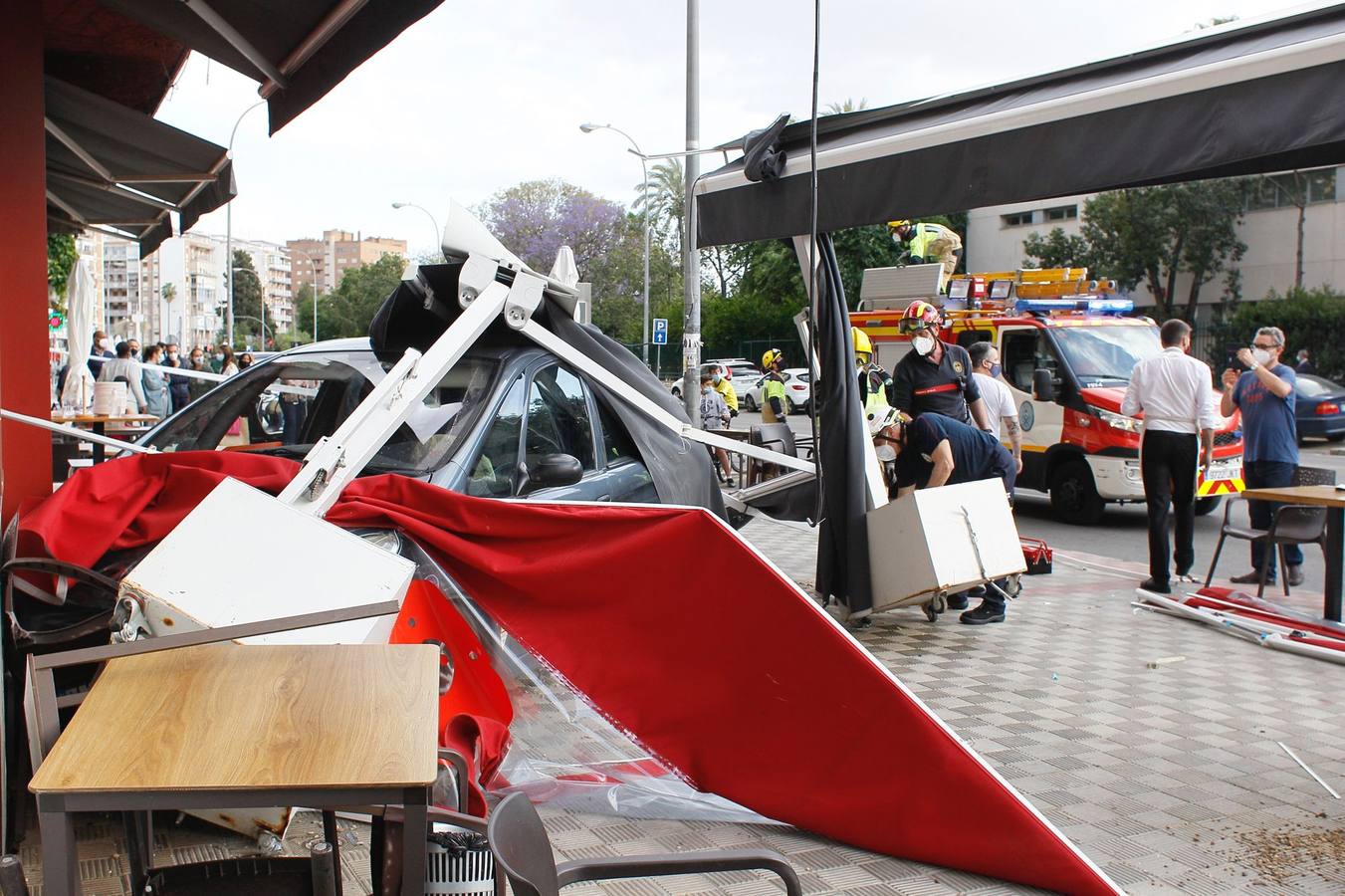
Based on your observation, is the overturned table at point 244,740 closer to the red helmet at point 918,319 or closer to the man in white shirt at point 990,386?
the red helmet at point 918,319

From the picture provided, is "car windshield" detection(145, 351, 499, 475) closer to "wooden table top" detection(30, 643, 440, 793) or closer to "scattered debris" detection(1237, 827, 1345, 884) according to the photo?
"wooden table top" detection(30, 643, 440, 793)

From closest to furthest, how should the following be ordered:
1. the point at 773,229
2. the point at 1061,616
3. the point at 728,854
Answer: the point at 728,854 < the point at 773,229 < the point at 1061,616

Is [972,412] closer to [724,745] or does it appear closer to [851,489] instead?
[851,489]

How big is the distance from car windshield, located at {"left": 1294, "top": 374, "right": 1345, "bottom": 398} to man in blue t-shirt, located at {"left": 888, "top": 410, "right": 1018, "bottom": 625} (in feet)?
55.9

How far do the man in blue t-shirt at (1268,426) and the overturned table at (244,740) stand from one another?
8.16 m

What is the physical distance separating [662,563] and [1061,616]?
4.89 metres

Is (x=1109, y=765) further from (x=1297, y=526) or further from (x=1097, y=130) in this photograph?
(x=1297, y=526)

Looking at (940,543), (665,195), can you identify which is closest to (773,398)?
(940,543)

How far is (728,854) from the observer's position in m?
2.30

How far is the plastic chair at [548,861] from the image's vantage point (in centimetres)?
195

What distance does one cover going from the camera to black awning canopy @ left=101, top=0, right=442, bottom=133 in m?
4.47

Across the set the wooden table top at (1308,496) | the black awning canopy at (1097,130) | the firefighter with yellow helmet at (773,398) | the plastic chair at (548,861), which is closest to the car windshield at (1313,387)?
the firefighter with yellow helmet at (773,398)

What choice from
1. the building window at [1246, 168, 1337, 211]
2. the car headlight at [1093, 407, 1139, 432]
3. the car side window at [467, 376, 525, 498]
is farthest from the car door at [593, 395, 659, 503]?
the building window at [1246, 168, 1337, 211]

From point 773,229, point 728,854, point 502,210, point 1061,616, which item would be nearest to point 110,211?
point 773,229
